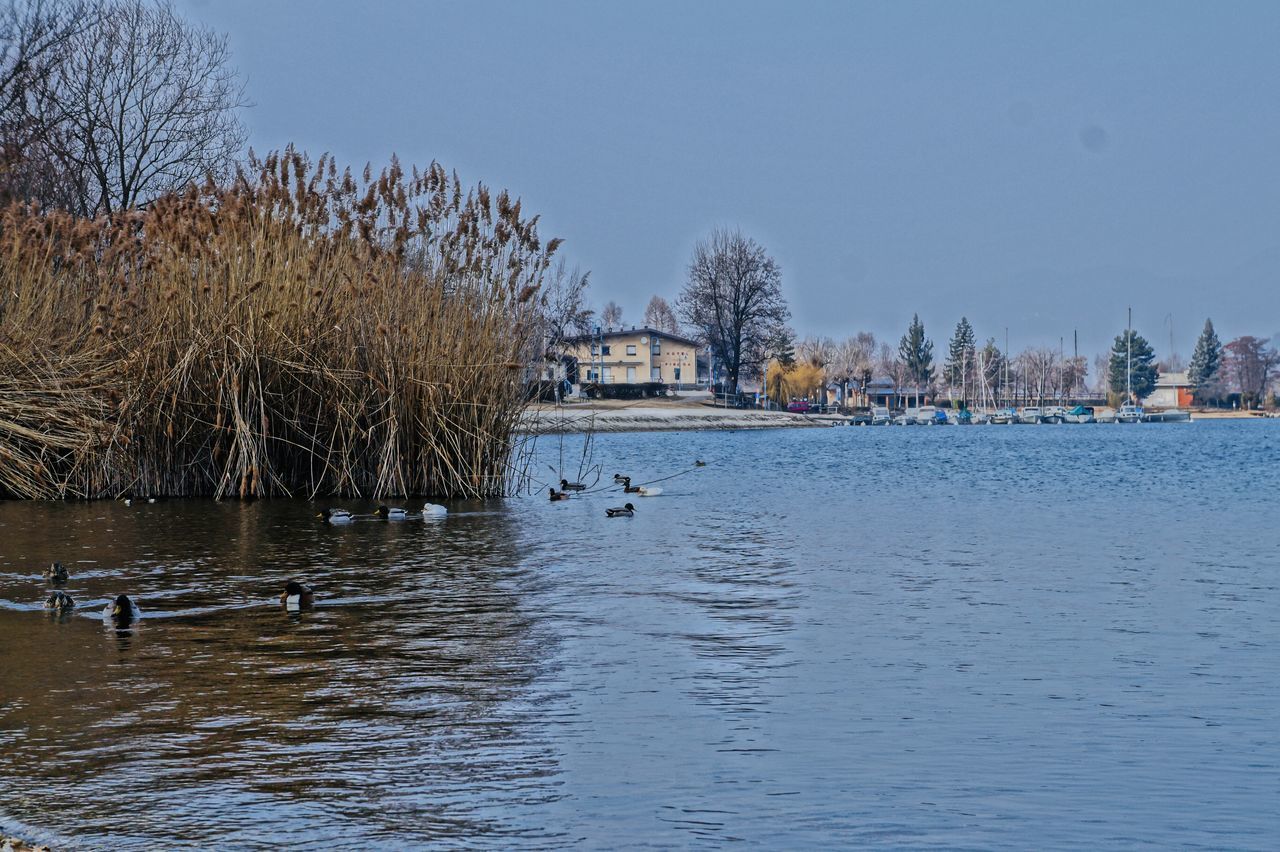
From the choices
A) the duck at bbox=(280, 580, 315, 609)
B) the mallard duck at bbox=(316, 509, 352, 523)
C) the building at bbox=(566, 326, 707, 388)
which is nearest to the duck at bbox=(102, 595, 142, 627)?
the duck at bbox=(280, 580, 315, 609)

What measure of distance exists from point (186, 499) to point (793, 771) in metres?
14.7

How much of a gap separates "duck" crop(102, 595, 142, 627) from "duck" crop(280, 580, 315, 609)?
1038mm

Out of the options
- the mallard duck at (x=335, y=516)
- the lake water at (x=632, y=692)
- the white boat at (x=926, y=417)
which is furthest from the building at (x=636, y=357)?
the lake water at (x=632, y=692)

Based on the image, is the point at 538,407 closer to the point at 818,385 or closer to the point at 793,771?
the point at 793,771

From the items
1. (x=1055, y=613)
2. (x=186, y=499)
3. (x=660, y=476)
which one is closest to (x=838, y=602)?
(x=1055, y=613)

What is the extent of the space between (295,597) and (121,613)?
4.02ft

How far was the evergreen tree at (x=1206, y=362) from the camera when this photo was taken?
625 ft

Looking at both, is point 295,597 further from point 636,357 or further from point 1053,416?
point 1053,416

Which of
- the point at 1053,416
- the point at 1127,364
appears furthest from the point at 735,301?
the point at 1127,364

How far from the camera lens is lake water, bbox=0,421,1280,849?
16.5 ft

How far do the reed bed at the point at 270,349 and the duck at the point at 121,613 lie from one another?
28.5ft

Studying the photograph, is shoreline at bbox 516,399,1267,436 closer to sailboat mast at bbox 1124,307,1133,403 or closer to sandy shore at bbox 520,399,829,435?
sandy shore at bbox 520,399,829,435

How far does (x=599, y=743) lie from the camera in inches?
241

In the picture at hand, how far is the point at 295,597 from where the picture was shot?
32.3 ft
